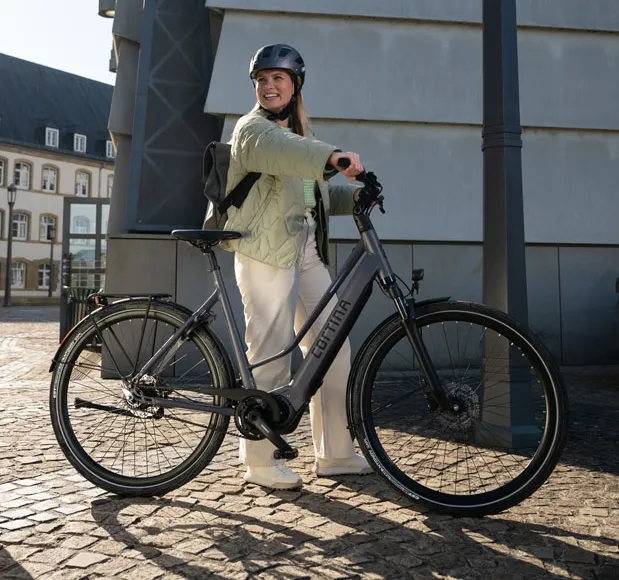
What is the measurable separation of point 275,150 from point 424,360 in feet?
3.34

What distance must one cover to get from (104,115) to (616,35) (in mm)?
52239

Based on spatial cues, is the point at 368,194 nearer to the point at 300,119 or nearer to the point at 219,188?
the point at 300,119

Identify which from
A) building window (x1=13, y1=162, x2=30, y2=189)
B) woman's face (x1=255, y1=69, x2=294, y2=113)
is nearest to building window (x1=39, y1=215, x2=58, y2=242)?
building window (x1=13, y1=162, x2=30, y2=189)

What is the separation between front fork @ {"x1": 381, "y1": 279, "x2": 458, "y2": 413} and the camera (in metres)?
2.75

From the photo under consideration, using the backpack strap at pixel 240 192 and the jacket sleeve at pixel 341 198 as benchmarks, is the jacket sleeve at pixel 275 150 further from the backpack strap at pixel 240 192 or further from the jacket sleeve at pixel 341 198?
the jacket sleeve at pixel 341 198

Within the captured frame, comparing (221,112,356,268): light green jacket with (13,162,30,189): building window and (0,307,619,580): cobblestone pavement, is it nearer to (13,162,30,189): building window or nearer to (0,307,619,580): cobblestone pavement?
(0,307,619,580): cobblestone pavement

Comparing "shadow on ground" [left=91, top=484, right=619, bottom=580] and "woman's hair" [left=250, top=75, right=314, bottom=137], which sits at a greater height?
"woman's hair" [left=250, top=75, right=314, bottom=137]

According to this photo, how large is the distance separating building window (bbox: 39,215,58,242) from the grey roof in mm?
4964

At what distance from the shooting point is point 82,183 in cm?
5266

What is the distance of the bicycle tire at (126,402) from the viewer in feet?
9.75

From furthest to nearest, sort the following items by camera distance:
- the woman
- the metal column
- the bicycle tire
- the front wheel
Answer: the metal column < the woman < the bicycle tire < the front wheel

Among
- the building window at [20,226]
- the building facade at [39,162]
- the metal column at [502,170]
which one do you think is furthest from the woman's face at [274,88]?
the building window at [20,226]

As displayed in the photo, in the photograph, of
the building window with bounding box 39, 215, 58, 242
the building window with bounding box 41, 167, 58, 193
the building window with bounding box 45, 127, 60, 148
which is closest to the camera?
the building window with bounding box 39, 215, 58, 242

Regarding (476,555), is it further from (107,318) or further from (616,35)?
(616,35)
